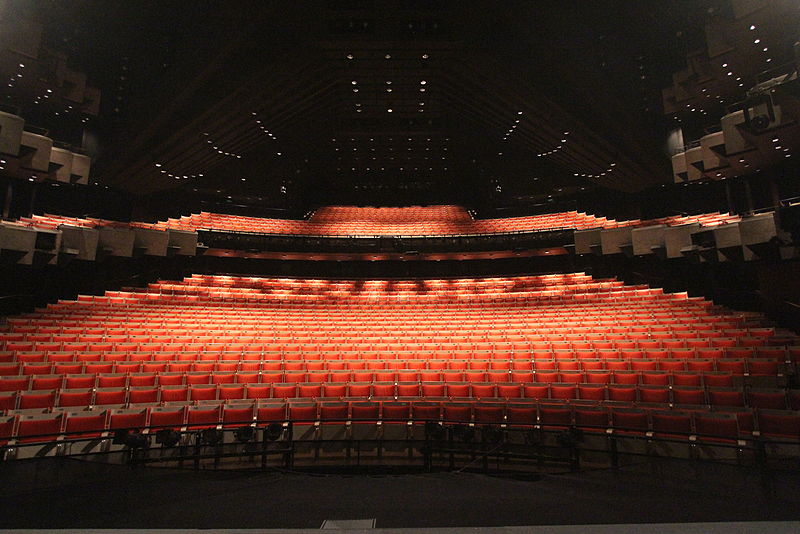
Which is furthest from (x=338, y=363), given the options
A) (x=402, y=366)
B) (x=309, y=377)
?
(x=402, y=366)

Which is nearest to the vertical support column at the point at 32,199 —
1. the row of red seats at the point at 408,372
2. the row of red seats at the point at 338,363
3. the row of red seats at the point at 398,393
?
the row of red seats at the point at 338,363

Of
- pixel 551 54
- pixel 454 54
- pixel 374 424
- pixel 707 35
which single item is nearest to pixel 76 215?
pixel 454 54

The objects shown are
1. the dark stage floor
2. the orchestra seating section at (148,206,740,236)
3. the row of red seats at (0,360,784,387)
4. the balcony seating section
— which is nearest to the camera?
the dark stage floor

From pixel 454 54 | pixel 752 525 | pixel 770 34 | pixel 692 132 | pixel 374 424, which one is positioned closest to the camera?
pixel 752 525

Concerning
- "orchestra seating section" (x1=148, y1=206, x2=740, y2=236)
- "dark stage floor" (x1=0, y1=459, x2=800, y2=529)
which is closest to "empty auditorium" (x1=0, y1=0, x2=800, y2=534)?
"dark stage floor" (x1=0, y1=459, x2=800, y2=529)

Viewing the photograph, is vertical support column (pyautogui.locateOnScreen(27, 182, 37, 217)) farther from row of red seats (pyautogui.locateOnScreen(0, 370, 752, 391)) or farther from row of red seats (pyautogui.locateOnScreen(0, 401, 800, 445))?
row of red seats (pyautogui.locateOnScreen(0, 401, 800, 445))

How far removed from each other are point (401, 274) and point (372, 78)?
183 inches

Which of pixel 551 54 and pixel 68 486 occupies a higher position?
pixel 551 54

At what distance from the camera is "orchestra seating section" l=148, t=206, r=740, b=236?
441 inches

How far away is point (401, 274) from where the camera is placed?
1051 cm

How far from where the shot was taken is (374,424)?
3.60 meters

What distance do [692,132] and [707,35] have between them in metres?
2.60

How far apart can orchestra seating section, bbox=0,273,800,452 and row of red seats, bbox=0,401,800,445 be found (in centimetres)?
1

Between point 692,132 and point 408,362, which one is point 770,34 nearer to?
point 692,132
